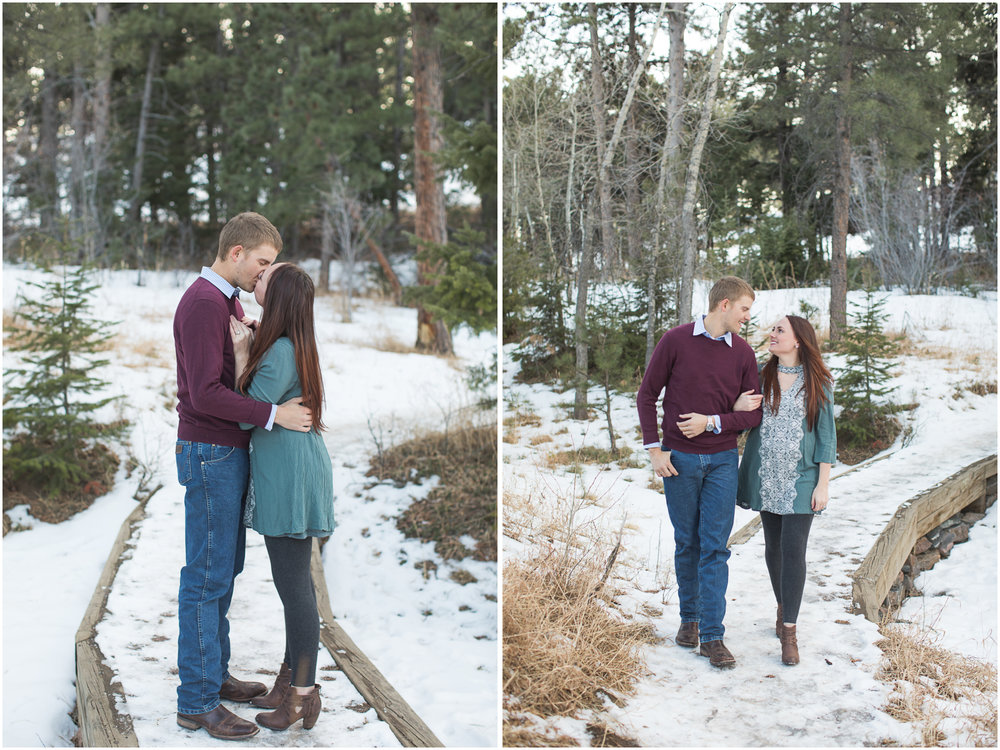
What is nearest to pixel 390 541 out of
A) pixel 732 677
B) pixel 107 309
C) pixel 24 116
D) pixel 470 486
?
pixel 470 486

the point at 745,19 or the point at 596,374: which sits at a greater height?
the point at 745,19

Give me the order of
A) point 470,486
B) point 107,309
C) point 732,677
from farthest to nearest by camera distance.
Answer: point 107,309
point 470,486
point 732,677

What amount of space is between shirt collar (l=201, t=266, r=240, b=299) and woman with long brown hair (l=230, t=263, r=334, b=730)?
0.09m

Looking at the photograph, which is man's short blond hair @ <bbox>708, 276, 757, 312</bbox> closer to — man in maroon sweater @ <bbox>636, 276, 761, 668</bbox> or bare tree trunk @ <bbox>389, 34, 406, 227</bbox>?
man in maroon sweater @ <bbox>636, 276, 761, 668</bbox>

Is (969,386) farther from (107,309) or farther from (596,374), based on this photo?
(107,309)

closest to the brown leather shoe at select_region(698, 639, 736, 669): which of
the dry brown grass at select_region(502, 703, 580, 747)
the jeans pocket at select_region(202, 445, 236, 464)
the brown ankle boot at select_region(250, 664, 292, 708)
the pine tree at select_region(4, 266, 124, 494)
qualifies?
the dry brown grass at select_region(502, 703, 580, 747)

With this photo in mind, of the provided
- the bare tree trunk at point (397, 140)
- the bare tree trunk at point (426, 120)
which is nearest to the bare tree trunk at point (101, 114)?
the bare tree trunk at point (397, 140)

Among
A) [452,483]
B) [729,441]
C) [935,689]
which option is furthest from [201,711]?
[452,483]

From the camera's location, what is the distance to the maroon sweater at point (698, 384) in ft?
10.9

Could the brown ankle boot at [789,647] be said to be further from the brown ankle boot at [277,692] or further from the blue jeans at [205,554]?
the blue jeans at [205,554]

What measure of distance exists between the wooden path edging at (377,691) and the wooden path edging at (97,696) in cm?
93

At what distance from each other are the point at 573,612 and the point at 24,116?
652 inches

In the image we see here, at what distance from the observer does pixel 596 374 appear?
12.4 ft

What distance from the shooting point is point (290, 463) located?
2922mm
